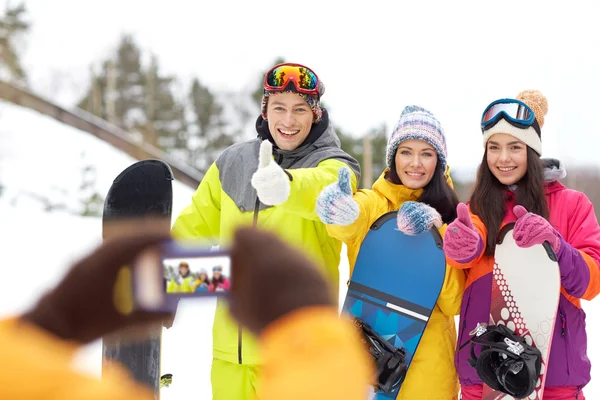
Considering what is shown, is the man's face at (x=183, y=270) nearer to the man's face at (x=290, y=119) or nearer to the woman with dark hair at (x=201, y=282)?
the woman with dark hair at (x=201, y=282)

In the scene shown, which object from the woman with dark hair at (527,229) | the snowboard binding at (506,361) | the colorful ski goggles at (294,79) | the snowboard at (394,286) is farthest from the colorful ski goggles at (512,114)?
the snowboard binding at (506,361)

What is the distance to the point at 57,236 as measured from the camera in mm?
8453

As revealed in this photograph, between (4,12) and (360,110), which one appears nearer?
(4,12)

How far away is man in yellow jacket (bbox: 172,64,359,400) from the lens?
2379 millimetres

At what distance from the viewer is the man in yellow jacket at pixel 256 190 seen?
2.38 m

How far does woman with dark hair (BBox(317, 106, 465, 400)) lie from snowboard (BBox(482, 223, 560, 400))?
6.9 inches

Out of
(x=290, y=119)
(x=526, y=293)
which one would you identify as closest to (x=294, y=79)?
(x=290, y=119)

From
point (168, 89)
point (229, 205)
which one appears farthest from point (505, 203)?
point (168, 89)

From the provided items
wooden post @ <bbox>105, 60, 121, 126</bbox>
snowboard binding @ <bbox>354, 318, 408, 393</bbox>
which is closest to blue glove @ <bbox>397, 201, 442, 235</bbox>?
snowboard binding @ <bbox>354, 318, 408, 393</bbox>

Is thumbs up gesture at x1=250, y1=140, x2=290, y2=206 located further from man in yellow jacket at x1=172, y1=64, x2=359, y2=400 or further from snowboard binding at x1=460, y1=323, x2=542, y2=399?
snowboard binding at x1=460, y1=323, x2=542, y2=399

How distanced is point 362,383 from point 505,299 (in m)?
2.15

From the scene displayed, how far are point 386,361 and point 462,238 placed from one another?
23.6 inches

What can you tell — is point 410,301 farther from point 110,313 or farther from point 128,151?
point 128,151

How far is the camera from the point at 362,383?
0.51 meters
